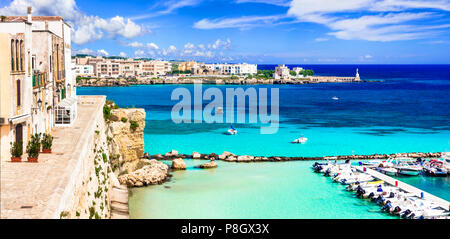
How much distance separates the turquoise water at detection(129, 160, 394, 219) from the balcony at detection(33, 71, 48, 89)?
24.6 ft

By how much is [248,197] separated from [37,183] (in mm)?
15022

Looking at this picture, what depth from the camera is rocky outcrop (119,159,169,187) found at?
85.6ft

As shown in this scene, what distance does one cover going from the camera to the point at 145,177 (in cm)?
2678

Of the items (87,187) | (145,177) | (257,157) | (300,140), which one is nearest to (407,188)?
(257,157)

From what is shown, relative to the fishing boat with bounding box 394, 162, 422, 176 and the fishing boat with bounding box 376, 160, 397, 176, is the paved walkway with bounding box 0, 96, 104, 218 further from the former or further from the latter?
the fishing boat with bounding box 394, 162, 422, 176

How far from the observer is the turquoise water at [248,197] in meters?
22.2

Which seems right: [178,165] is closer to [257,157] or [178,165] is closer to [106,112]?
[106,112]

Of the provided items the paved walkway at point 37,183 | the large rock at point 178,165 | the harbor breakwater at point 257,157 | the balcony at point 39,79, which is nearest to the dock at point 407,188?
the harbor breakwater at point 257,157

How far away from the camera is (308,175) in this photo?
30.6m

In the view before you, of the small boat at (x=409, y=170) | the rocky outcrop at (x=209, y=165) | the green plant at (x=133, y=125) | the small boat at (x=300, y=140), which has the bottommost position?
the small boat at (x=409, y=170)

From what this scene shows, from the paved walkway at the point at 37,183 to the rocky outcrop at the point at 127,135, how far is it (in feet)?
30.3

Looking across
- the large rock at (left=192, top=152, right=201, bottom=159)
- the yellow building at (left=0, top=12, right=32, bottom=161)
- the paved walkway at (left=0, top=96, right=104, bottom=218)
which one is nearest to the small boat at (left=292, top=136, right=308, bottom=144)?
the large rock at (left=192, top=152, right=201, bottom=159)

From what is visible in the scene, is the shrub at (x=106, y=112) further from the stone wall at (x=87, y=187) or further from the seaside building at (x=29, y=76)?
the stone wall at (x=87, y=187)
